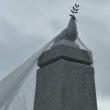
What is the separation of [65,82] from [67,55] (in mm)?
401

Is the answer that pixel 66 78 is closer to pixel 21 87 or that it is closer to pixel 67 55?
pixel 67 55

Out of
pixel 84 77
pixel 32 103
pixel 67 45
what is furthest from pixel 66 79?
pixel 32 103

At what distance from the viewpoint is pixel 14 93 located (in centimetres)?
339

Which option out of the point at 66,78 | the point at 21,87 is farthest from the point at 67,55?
the point at 21,87

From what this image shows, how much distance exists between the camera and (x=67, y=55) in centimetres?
332

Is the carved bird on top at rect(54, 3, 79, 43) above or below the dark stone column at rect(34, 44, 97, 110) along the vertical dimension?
above

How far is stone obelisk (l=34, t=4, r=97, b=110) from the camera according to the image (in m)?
3.07

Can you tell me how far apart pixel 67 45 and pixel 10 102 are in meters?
1.08

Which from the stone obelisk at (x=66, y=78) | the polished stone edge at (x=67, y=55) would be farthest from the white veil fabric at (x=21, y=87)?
the polished stone edge at (x=67, y=55)

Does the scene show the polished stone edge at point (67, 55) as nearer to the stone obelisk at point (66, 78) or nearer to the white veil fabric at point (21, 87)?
the stone obelisk at point (66, 78)

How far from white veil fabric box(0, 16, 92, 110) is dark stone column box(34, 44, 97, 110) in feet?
0.53

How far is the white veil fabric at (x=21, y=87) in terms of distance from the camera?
11.1 ft

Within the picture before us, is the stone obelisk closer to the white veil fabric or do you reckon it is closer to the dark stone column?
the dark stone column

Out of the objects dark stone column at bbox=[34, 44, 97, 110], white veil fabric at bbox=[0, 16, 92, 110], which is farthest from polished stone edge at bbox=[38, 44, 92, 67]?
white veil fabric at bbox=[0, 16, 92, 110]
